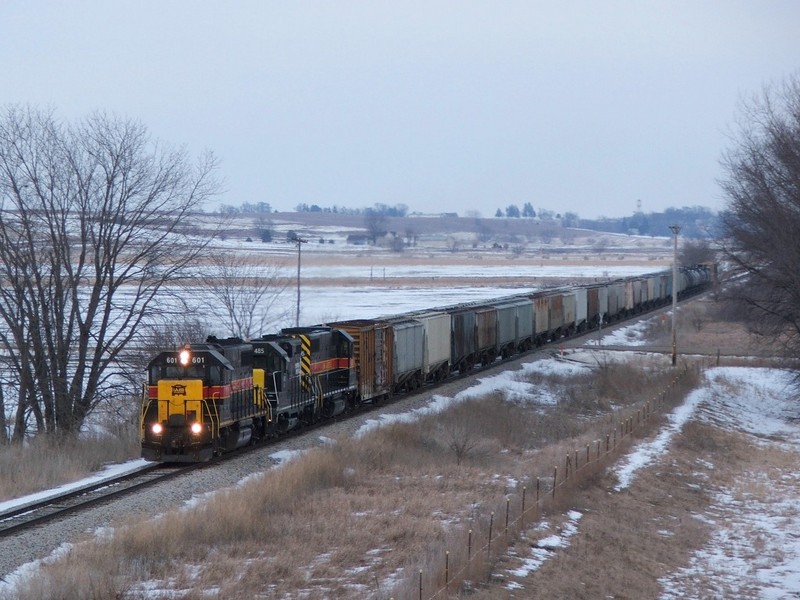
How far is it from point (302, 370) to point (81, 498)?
9239 mm

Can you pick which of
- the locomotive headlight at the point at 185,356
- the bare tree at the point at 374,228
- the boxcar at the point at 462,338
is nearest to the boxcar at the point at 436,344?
the boxcar at the point at 462,338

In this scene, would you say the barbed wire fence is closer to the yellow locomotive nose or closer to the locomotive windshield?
the locomotive windshield

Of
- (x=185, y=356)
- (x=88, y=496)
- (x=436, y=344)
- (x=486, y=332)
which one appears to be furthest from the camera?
(x=486, y=332)

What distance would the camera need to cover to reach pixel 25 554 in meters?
13.8

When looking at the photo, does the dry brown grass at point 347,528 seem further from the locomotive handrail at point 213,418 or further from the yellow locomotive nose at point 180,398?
the yellow locomotive nose at point 180,398

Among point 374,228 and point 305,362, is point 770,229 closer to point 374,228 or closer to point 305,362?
point 305,362

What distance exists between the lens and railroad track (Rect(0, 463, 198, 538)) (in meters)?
15.6

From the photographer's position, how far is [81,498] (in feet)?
57.9

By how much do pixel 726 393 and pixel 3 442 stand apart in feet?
98.0

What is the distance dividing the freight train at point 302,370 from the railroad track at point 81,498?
2.42ft

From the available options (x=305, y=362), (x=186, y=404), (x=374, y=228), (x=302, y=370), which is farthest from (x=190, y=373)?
(x=374, y=228)

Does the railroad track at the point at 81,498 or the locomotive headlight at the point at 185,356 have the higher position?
the locomotive headlight at the point at 185,356

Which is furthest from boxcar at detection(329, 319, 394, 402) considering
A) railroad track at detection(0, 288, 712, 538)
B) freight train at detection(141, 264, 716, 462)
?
railroad track at detection(0, 288, 712, 538)

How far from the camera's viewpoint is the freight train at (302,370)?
21.3 m
